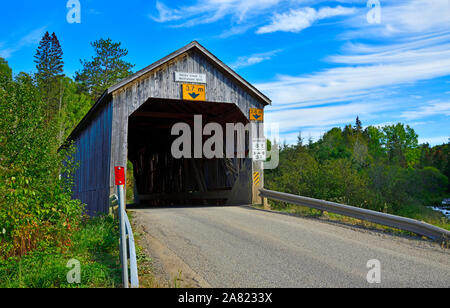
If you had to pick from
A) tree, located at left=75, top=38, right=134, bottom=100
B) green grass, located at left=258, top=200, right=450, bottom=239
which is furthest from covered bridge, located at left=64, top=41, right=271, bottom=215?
tree, located at left=75, top=38, right=134, bottom=100

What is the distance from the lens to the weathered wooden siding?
40.5 ft

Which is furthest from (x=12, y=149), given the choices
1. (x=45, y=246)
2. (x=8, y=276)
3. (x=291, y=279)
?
(x=291, y=279)

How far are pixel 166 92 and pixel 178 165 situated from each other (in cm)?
906

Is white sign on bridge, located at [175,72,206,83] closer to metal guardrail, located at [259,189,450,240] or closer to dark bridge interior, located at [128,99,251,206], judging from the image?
dark bridge interior, located at [128,99,251,206]

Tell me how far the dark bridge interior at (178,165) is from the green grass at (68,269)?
7.55m

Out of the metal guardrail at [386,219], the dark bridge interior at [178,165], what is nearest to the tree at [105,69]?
the dark bridge interior at [178,165]

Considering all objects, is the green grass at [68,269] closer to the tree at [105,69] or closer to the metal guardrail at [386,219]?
the metal guardrail at [386,219]

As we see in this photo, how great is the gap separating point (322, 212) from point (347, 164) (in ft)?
20.5

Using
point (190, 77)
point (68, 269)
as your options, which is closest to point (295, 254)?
point (68, 269)

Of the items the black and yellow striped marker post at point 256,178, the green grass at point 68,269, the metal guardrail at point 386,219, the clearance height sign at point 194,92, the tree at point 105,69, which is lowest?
the green grass at point 68,269

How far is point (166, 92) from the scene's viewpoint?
12.7 metres

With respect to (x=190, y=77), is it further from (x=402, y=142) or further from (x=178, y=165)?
(x=402, y=142)

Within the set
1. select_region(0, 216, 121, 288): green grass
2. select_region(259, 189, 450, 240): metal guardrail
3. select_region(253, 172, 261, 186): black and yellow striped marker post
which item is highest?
select_region(253, 172, 261, 186): black and yellow striped marker post

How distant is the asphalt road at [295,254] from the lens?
475 centimetres
